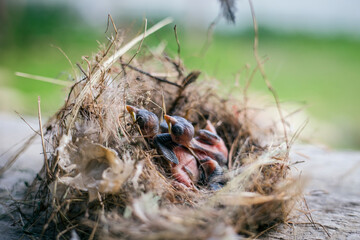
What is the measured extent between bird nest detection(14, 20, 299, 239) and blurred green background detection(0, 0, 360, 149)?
1847 mm

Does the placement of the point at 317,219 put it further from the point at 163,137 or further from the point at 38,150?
the point at 38,150

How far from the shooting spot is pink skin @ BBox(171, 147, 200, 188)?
2.35 ft

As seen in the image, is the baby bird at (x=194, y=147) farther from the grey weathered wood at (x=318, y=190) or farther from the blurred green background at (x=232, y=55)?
the blurred green background at (x=232, y=55)

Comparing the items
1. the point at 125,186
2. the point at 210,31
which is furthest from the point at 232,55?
the point at 125,186

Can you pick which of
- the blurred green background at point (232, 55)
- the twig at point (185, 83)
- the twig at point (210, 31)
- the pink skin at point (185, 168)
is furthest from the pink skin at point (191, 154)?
the blurred green background at point (232, 55)

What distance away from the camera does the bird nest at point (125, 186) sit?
0.54 meters

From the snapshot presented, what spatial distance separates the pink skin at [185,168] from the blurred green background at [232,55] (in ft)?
5.92

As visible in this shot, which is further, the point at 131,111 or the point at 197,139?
the point at 197,139

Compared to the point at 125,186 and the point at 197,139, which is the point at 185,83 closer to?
the point at 197,139

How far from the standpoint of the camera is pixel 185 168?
74cm

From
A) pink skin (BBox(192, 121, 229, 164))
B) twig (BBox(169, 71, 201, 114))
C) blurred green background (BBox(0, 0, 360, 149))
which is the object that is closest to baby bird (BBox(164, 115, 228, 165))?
pink skin (BBox(192, 121, 229, 164))

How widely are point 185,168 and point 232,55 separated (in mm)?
3089

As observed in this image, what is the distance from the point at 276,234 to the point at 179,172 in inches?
8.9

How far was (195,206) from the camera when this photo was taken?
2.09 ft
